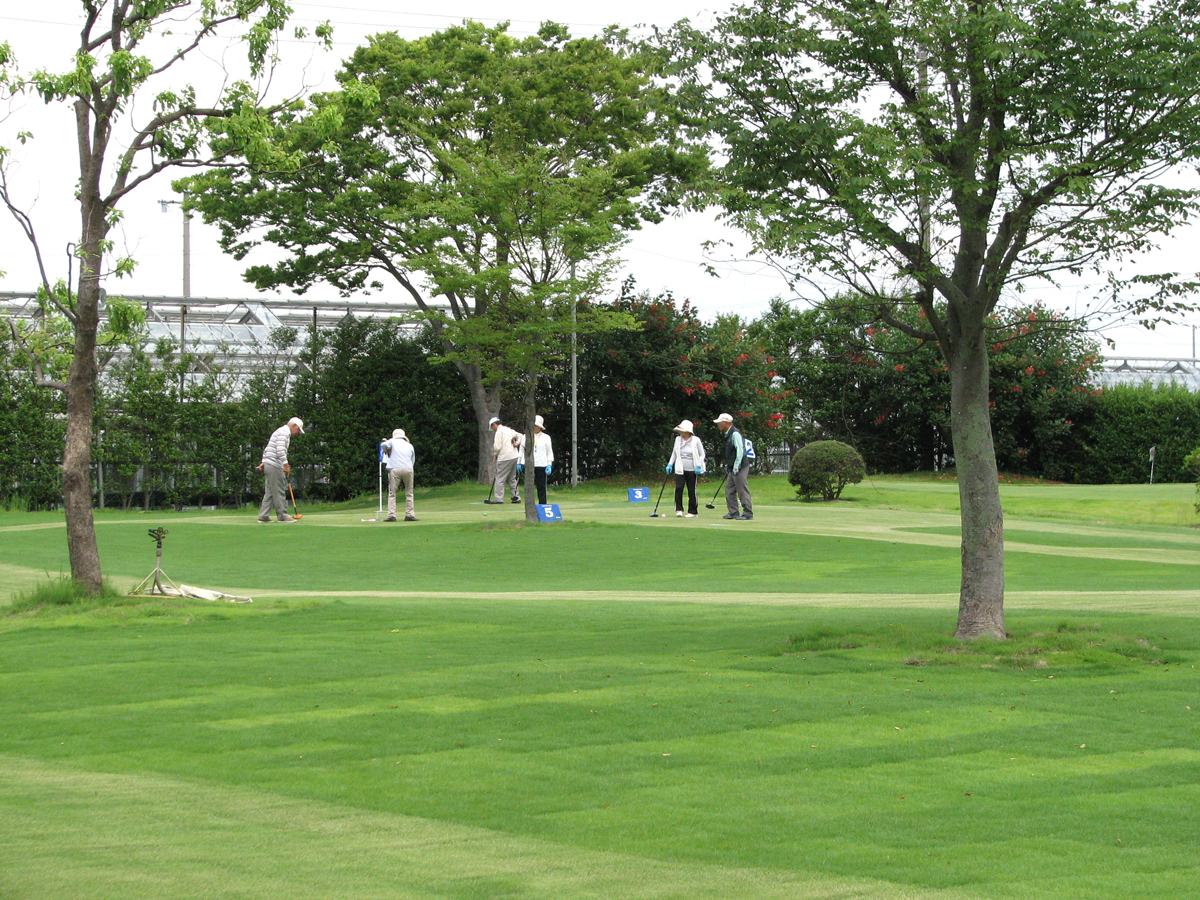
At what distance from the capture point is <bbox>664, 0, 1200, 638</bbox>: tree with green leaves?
7922mm

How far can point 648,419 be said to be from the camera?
32.6 m

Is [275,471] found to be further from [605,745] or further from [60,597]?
[605,745]

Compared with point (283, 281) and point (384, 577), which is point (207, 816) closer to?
point (384, 577)

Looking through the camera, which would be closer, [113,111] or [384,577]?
[113,111]

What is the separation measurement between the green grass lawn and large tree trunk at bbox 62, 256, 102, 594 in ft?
2.52

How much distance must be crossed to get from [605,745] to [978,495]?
13.2ft

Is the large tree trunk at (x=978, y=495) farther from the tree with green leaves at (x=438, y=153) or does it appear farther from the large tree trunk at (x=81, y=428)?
the tree with green leaves at (x=438, y=153)

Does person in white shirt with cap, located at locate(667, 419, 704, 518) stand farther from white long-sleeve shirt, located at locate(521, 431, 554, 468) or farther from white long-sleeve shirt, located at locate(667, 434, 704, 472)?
white long-sleeve shirt, located at locate(521, 431, 554, 468)

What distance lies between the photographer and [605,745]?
6047 millimetres

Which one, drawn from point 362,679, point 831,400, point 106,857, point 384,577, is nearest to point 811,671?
point 362,679

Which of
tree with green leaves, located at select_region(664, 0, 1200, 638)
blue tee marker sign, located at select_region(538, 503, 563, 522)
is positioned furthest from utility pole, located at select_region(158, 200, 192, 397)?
tree with green leaves, located at select_region(664, 0, 1200, 638)

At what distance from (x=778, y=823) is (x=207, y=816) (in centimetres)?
232

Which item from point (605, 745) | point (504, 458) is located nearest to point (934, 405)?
point (504, 458)

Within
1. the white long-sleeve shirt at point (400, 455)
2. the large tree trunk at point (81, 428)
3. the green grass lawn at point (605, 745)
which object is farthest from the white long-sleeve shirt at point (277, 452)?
the large tree trunk at point (81, 428)
